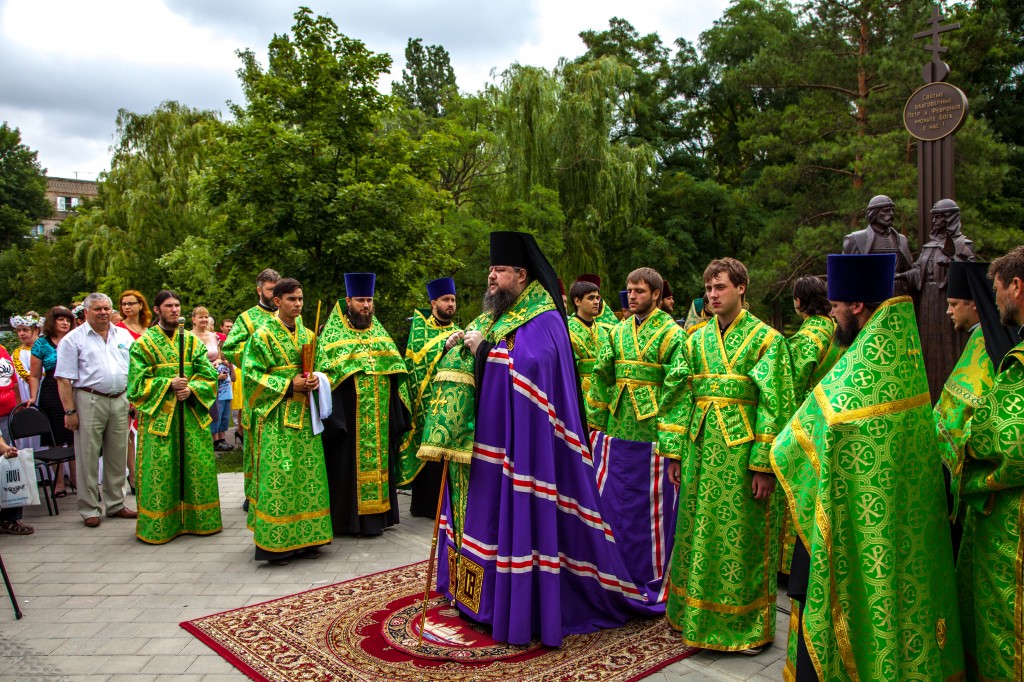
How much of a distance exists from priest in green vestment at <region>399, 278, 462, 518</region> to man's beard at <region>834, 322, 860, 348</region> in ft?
14.7

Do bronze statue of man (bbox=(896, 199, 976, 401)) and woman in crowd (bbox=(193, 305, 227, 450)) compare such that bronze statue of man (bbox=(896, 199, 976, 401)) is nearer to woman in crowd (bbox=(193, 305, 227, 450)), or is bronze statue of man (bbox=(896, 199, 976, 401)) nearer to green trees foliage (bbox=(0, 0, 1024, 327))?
green trees foliage (bbox=(0, 0, 1024, 327))

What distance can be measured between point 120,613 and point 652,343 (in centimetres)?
420

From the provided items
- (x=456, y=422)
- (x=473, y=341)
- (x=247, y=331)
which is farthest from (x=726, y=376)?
(x=247, y=331)

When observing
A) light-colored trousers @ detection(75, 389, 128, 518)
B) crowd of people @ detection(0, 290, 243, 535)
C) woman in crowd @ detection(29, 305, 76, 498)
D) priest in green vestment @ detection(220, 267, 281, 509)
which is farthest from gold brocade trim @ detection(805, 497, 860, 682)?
woman in crowd @ detection(29, 305, 76, 498)

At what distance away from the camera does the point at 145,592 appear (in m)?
5.54

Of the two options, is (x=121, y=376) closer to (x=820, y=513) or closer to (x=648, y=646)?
(x=648, y=646)

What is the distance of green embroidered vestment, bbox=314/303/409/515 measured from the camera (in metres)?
6.96

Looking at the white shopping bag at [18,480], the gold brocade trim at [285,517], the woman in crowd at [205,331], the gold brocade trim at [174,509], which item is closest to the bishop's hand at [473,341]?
the gold brocade trim at [285,517]

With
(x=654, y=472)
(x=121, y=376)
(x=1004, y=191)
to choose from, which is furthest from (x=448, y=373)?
(x=1004, y=191)

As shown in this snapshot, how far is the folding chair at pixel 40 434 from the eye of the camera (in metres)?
7.38

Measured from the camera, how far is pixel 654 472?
5570mm

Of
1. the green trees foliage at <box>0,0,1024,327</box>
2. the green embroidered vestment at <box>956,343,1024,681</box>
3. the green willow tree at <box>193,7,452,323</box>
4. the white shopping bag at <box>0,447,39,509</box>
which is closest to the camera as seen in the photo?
the green embroidered vestment at <box>956,343,1024,681</box>

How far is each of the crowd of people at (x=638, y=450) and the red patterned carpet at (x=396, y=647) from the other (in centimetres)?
14

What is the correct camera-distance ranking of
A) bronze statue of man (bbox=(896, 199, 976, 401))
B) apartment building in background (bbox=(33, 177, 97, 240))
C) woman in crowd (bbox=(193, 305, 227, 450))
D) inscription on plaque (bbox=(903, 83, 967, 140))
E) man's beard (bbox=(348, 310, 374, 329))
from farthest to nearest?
apartment building in background (bbox=(33, 177, 97, 240))
woman in crowd (bbox=(193, 305, 227, 450))
inscription on plaque (bbox=(903, 83, 967, 140))
bronze statue of man (bbox=(896, 199, 976, 401))
man's beard (bbox=(348, 310, 374, 329))
